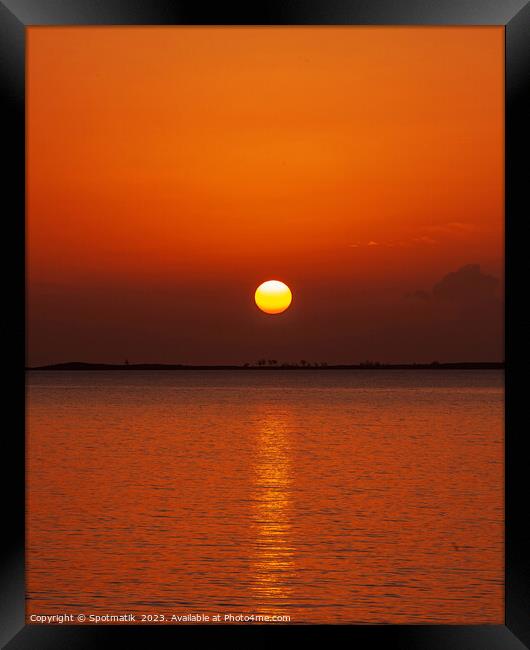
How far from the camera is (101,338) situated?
63.8m

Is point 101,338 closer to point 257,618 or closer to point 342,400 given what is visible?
point 342,400

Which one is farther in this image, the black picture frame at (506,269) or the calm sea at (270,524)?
the calm sea at (270,524)

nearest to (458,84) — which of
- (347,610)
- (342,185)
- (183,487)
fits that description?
(342,185)

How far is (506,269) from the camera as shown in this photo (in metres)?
3.02

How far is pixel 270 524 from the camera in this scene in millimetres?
15102

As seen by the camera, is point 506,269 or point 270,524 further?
point 270,524

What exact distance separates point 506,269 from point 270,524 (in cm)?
1248

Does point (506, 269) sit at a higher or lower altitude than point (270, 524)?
higher

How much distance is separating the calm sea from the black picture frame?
19.9 ft

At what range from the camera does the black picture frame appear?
2.95 meters

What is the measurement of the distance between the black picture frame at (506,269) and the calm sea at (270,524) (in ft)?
19.9

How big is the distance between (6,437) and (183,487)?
16.7m

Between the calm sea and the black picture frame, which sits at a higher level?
the black picture frame

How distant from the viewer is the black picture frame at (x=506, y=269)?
9.67 ft
